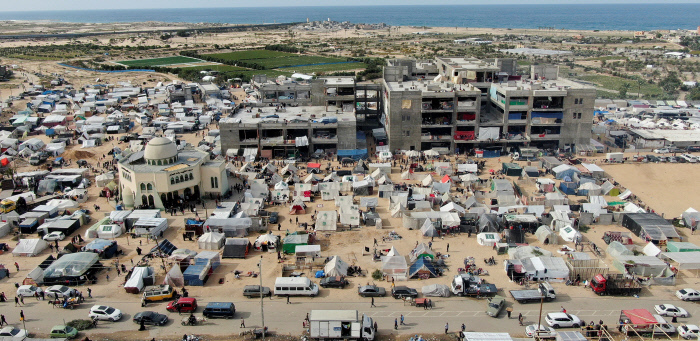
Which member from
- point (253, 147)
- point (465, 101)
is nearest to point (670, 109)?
point (465, 101)

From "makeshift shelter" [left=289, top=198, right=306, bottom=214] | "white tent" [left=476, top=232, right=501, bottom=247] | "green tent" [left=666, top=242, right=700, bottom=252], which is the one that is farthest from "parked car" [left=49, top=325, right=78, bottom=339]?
"green tent" [left=666, top=242, right=700, bottom=252]

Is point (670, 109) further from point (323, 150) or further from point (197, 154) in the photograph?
point (197, 154)

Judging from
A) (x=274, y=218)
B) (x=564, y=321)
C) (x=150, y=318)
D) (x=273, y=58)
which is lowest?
(x=564, y=321)

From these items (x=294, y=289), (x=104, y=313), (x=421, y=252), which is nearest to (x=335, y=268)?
(x=294, y=289)

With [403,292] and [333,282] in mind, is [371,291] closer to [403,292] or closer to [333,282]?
[403,292]

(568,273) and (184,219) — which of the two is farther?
(184,219)
